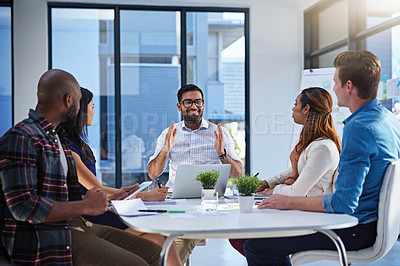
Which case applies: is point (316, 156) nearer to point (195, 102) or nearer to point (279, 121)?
point (195, 102)

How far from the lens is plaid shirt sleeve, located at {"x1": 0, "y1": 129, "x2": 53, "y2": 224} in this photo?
1.71 m

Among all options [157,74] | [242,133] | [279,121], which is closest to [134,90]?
[157,74]

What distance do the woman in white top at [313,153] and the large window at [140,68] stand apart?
362 centimetres

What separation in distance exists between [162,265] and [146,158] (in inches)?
194

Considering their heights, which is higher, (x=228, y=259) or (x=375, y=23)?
(x=375, y=23)

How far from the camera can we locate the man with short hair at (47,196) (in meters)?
1.72

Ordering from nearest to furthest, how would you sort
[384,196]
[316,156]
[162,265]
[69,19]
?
1. [162,265]
2. [384,196]
3. [316,156]
4. [69,19]

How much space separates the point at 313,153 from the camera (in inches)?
105

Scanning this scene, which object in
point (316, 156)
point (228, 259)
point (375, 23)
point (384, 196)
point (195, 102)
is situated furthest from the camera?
point (375, 23)

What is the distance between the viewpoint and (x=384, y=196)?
82.9 inches

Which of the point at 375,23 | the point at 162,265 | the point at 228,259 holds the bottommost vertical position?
the point at 228,259

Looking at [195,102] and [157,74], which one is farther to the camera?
[157,74]

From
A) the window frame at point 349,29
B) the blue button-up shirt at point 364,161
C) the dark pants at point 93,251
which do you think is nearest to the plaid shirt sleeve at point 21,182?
the dark pants at point 93,251

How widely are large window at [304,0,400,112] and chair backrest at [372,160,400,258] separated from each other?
288 centimetres
